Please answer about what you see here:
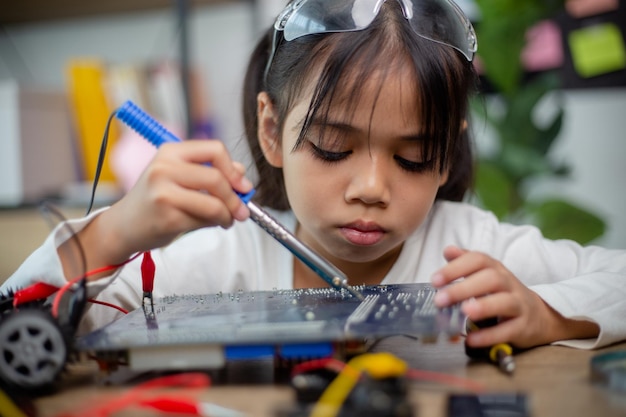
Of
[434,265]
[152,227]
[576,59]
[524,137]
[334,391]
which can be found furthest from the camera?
[576,59]

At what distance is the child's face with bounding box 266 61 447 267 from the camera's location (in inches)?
28.5

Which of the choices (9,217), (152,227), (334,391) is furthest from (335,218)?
(9,217)

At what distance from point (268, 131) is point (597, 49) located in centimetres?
123

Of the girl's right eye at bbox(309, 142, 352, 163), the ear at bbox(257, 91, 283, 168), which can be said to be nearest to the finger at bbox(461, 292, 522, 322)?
the girl's right eye at bbox(309, 142, 352, 163)

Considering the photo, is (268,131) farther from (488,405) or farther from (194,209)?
(488,405)

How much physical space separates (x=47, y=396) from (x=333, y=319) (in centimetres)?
21

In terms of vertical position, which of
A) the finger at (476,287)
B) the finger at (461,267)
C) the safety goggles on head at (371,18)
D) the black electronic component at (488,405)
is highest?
the safety goggles on head at (371,18)

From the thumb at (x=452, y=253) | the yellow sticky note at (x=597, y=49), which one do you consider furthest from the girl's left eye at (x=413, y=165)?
the yellow sticky note at (x=597, y=49)

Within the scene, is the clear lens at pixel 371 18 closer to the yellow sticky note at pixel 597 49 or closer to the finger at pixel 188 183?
the finger at pixel 188 183

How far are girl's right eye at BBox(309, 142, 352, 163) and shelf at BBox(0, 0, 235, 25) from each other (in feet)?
4.88

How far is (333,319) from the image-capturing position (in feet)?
1.71

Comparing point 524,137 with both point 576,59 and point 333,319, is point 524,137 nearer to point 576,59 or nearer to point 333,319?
point 576,59

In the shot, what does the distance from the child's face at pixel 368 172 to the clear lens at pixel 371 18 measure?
0.23ft

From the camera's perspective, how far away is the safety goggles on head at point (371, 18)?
0.76 m
